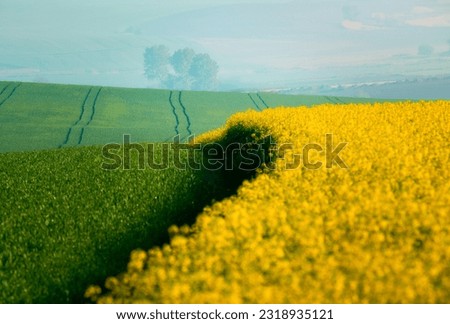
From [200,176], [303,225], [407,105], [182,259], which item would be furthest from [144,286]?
[407,105]

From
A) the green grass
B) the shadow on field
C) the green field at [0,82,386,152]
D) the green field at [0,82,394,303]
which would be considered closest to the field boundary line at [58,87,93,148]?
the green field at [0,82,386,152]

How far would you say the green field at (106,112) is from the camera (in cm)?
3559

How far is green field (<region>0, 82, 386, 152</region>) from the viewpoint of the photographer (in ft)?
117

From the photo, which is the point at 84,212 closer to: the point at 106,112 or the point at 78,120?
the point at 78,120

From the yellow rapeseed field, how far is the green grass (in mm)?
854

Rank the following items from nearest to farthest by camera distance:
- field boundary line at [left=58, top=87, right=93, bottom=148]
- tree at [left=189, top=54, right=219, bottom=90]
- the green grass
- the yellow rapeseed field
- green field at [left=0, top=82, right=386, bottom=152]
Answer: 1. the yellow rapeseed field
2. the green grass
3. field boundary line at [left=58, top=87, right=93, bottom=148]
4. green field at [left=0, top=82, right=386, bottom=152]
5. tree at [left=189, top=54, right=219, bottom=90]

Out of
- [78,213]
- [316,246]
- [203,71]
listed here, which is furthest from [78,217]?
[203,71]

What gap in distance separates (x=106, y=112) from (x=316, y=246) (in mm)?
35599

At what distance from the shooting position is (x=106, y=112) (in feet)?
136

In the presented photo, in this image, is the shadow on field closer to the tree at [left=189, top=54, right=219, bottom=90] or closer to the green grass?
the green grass

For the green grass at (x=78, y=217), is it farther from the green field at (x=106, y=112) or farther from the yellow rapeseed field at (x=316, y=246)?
the green field at (x=106, y=112)

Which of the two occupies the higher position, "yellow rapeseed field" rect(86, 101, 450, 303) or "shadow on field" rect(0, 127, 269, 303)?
"yellow rapeseed field" rect(86, 101, 450, 303)

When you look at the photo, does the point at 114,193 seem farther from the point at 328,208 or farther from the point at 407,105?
the point at 407,105

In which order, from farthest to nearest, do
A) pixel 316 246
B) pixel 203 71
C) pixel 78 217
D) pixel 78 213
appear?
1. pixel 203 71
2. pixel 78 213
3. pixel 78 217
4. pixel 316 246
